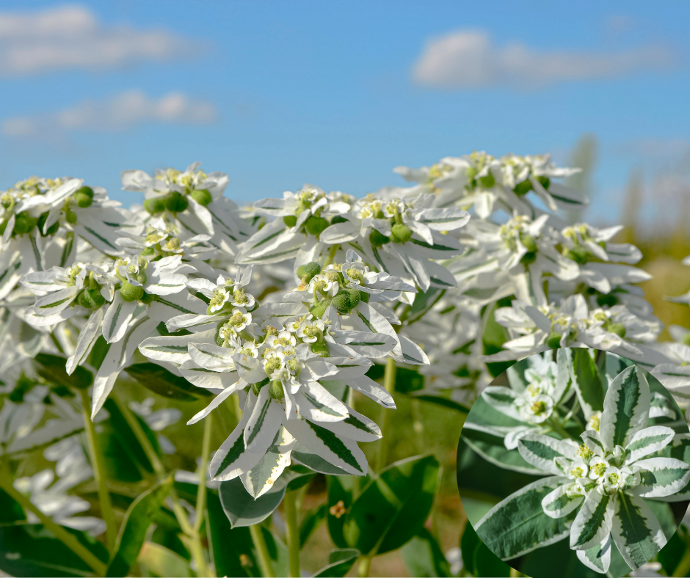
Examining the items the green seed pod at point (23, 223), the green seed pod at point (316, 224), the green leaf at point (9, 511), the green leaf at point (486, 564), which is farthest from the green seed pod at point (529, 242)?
the green leaf at point (9, 511)

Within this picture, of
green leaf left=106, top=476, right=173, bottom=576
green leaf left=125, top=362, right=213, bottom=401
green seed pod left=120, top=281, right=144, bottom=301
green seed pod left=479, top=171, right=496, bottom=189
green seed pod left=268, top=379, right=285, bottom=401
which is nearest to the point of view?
green seed pod left=268, top=379, right=285, bottom=401

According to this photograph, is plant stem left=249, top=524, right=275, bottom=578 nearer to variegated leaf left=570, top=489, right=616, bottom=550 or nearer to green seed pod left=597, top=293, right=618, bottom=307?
variegated leaf left=570, top=489, right=616, bottom=550

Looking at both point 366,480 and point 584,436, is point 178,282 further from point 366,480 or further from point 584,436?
point 366,480

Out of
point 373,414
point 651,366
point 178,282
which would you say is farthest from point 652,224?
point 178,282

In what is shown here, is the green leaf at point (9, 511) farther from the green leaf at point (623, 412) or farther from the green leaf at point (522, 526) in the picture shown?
the green leaf at point (623, 412)

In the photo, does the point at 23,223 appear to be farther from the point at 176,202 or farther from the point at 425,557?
the point at 425,557

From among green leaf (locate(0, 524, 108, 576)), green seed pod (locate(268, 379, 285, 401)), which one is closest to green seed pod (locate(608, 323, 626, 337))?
green seed pod (locate(268, 379, 285, 401))
